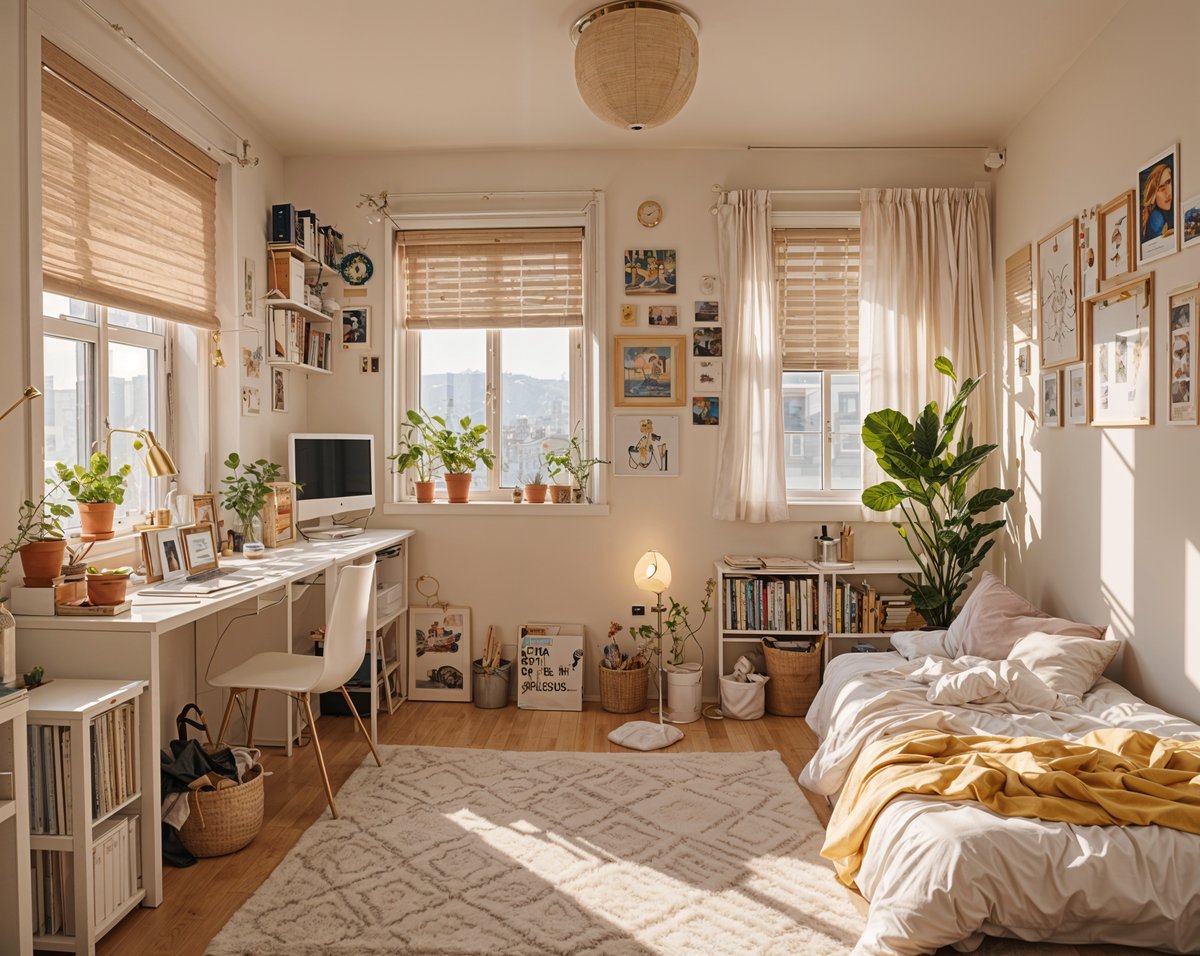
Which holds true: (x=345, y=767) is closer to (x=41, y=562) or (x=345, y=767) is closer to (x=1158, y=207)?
(x=41, y=562)

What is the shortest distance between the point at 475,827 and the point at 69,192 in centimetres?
249

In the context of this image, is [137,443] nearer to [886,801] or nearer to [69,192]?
[69,192]

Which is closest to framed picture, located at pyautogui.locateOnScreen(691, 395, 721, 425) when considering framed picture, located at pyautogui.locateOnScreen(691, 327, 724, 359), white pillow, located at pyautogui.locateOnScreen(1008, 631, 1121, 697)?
framed picture, located at pyautogui.locateOnScreen(691, 327, 724, 359)

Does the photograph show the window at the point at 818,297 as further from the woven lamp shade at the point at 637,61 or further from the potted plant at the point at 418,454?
the potted plant at the point at 418,454

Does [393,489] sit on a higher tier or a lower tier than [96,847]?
higher

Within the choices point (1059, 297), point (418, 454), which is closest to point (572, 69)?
point (418, 454)

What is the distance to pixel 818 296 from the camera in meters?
4.30

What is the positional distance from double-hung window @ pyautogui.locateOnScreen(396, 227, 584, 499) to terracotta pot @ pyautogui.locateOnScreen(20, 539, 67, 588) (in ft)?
7.58

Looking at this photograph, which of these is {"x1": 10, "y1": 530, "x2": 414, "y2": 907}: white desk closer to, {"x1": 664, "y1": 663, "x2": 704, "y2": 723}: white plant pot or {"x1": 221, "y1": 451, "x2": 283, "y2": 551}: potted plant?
{"x1": 221, "y1": 451, "x2": 283, "y2": 551}: potted plant

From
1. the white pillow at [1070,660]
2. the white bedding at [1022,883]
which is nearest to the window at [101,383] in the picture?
the white bedding at [1022,883]

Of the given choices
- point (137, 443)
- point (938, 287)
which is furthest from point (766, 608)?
point (137, 443)

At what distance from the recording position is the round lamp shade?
395 cm

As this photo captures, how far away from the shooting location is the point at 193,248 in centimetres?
340

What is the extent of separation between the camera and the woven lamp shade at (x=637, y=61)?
9.14 feet
